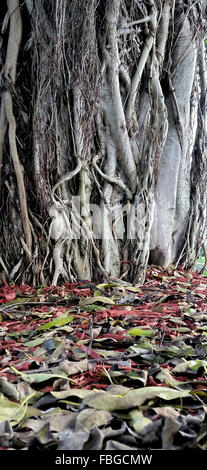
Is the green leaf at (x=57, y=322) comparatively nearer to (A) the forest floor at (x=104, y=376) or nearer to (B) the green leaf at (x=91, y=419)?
(A) the forest floor at (x=104, y=376)

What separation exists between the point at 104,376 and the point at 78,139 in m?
2.02

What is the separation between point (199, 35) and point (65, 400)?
3.41 m

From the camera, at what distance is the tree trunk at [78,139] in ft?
9.08

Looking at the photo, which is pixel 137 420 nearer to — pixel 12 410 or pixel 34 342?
pixel 12 410

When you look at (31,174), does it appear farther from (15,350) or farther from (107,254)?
(15,350)

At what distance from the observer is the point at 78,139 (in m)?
2.89

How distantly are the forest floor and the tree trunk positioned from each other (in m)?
0.76

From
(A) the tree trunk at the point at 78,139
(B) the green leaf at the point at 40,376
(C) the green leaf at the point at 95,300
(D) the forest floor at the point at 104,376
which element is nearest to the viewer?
(D) the forest floor at the point at 104,376

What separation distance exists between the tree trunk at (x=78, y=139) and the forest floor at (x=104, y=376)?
0.76m

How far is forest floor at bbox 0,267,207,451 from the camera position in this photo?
83cm

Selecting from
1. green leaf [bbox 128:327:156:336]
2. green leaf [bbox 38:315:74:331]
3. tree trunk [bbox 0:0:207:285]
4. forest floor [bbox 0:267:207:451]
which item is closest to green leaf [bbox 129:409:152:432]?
forest floor [bbox 0:267:207:451]

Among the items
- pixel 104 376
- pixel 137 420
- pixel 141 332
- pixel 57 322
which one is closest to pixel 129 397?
pixel 137 420

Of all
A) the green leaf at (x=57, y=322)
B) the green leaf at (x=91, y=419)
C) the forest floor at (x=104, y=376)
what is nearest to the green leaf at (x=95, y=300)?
the forest floor at (x=104, y=376)

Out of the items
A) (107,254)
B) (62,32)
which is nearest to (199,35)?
(62,32)
